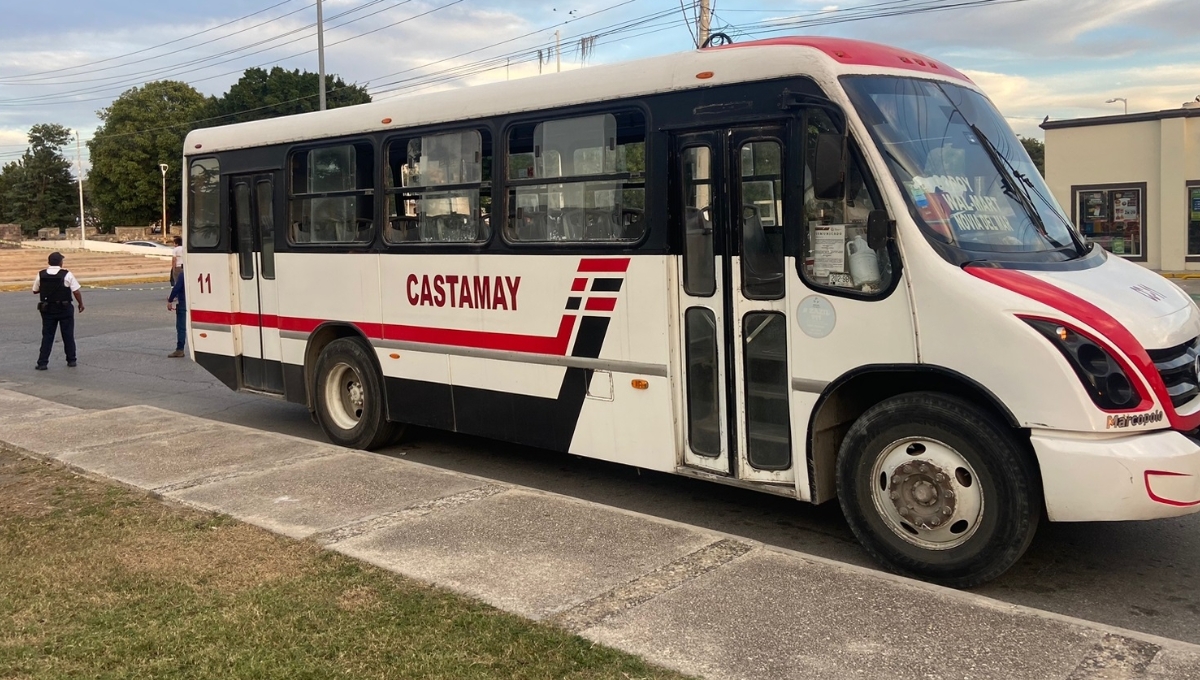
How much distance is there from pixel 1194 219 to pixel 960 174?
82.3ft

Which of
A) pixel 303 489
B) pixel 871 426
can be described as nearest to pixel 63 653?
pixel 303 489

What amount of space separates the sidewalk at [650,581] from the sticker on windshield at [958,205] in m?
1.80

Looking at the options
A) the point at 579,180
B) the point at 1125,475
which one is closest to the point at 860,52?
the point at 579,180

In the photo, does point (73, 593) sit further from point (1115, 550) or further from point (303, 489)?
point (1115, 550)

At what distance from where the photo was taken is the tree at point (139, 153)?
306ft

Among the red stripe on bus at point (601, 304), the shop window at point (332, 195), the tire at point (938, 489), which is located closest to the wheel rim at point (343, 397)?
the shop window at point (332, 195)

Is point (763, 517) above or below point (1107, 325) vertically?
below

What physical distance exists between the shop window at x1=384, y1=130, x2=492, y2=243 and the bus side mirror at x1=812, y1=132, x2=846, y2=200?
2.84m

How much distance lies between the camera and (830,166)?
5.01 meters

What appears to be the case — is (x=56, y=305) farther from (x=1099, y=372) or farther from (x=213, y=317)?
(x=1099, y=372)

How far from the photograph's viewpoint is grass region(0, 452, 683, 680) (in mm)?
3887

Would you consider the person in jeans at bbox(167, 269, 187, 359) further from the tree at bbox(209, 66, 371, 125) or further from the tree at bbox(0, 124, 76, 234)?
the tree at bbox(0, 124, 76, 234)

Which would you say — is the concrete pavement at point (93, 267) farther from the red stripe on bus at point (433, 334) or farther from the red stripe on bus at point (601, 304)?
the red stripe on bus at point (601, 304)

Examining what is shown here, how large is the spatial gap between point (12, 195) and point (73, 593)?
130 meters
